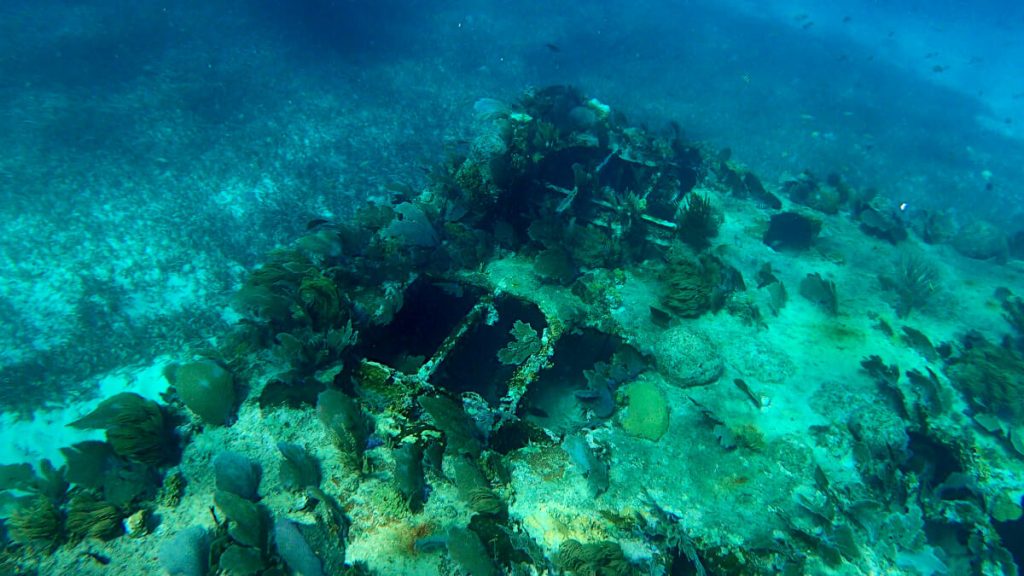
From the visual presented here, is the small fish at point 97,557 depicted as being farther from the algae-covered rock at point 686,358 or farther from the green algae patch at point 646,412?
the algae-covered rock at point 686,358

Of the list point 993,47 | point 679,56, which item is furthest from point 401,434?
point 993,47

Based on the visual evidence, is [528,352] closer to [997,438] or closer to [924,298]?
[997,438]

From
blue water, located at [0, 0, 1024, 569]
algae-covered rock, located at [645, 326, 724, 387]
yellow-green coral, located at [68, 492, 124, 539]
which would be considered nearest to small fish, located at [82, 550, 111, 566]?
yellow-green coral, located at [68, 492, 124, 539]

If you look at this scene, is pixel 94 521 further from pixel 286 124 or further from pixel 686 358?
pixel 286 124

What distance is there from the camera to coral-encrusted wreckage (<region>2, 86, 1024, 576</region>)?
396cm

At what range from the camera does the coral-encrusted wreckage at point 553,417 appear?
3.96 metres

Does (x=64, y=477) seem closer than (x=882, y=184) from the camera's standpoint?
Yes

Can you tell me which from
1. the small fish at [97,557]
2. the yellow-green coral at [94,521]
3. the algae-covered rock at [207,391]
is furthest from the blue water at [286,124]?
the small fish at [97,557]

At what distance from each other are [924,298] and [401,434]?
10.4m

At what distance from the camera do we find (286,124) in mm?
13273

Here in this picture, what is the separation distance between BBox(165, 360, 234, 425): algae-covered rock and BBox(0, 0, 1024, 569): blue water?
10.1ft

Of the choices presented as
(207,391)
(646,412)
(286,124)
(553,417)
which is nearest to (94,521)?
(207,391)

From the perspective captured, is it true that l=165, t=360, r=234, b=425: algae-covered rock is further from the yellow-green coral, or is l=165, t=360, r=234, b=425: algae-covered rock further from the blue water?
the blue water

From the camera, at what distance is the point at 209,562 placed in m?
3.48
